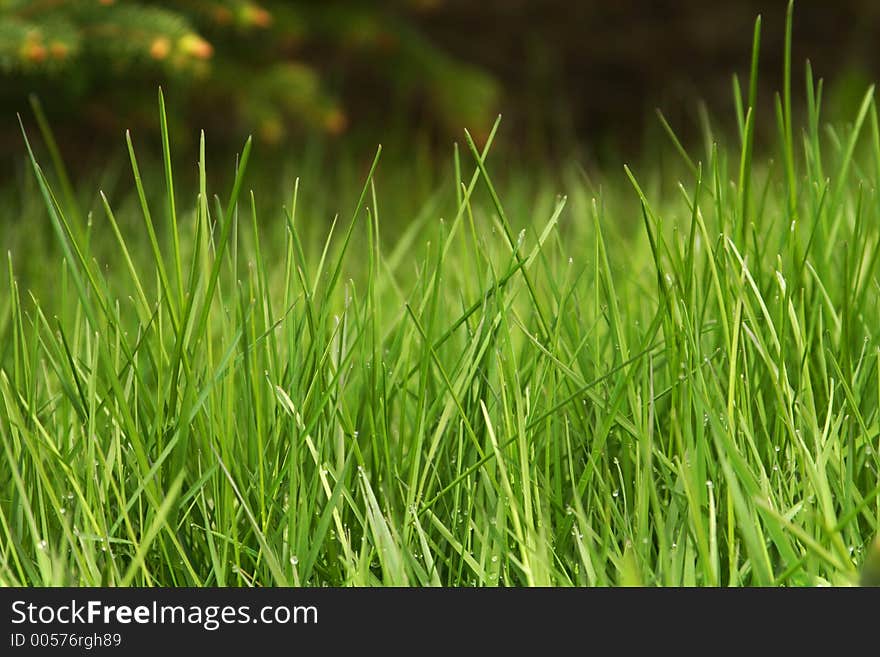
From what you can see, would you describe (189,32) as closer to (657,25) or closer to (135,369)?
(135,369)

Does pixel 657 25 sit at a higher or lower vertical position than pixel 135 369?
higher

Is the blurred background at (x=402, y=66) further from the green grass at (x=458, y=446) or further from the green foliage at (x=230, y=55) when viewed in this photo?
the green grass at (x=458, y=446)

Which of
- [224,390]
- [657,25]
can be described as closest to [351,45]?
[657,25]

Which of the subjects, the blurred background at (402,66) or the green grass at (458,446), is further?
the blurred background at (402,66)

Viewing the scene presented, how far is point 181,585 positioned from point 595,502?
0.37m

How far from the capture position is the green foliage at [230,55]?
1.81m

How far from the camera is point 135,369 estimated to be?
81cm

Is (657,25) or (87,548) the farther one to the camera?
(657,25)

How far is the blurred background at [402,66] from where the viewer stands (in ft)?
6.26

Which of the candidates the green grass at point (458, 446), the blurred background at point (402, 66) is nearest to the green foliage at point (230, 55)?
the blurred background at point (402, 66)

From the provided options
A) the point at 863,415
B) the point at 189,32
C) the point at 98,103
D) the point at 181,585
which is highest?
the point at 189,32

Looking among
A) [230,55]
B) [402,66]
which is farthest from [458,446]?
[402,66]

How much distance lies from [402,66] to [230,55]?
1.63ft

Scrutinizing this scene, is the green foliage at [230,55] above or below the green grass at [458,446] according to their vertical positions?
above
